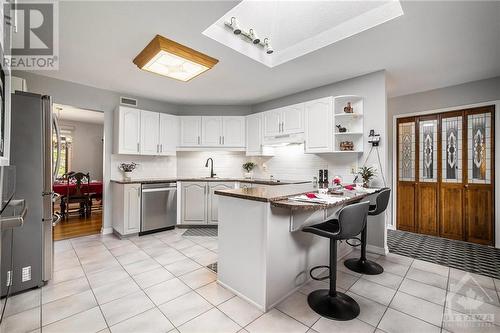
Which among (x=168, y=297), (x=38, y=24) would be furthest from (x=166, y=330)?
(x=38, y=24)

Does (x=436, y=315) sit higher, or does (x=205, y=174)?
(x=205, y=174)

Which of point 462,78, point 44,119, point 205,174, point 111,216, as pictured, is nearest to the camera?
point 44,119

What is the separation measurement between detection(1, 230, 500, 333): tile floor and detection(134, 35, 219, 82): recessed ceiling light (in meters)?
2.41

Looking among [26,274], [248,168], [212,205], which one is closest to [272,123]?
[248,168]

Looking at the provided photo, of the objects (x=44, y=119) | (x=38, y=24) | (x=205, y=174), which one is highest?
(x=38, y=24)

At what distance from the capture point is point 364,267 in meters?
2.68

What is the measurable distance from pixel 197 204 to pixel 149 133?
163 centimetres

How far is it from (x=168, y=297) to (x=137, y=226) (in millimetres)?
2158

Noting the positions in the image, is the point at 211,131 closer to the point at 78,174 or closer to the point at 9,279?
the point at 78,174

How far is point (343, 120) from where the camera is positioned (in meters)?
3.66

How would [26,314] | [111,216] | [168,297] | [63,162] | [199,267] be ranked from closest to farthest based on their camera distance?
[26,314]
[168,297]
[199,267]
[111,216]
[63,162]

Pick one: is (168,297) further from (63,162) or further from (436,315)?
(63,162)

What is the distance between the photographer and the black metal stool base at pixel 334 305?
184 cm

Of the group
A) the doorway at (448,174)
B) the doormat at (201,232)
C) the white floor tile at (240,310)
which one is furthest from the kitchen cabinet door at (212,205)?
the doorway at (448,174)
